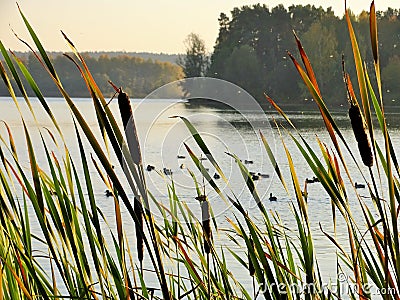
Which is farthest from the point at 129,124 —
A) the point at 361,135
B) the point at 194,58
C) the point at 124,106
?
the point at 194,58

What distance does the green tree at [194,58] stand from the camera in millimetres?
48531

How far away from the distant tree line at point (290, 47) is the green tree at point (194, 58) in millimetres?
979

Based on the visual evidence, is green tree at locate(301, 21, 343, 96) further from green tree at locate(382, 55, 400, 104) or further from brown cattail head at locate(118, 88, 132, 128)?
brown cattail head at locate(118, 88, 132, 128)

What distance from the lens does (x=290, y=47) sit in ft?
188

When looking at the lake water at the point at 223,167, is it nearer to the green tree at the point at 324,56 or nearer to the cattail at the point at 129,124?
the cattail at the point at 129,124

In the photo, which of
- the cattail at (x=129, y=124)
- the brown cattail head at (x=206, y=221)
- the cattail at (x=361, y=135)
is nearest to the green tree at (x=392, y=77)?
the brown cattail head at (x=206, y=221)

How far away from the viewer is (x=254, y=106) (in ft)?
3.94

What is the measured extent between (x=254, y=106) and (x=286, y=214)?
10933mm

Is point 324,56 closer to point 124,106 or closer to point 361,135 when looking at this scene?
point 361,135

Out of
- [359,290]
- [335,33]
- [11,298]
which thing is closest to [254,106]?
[359,290]

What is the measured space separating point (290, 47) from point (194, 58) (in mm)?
11517

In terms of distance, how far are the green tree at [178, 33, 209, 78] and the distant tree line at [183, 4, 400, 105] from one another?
3.21 ft

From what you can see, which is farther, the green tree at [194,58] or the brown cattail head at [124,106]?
the green tree at [194,58]

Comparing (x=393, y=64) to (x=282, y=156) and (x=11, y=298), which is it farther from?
(x=11, y=298)
